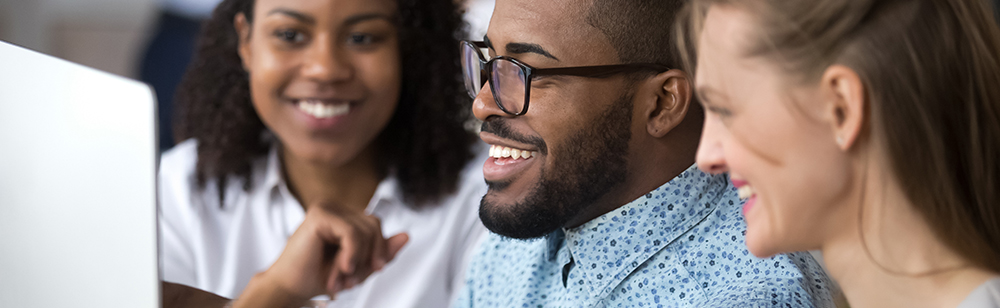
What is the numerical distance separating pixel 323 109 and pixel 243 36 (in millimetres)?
212

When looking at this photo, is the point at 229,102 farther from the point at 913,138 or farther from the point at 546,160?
the point at 913,138

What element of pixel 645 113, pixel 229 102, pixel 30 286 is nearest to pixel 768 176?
pixel 645 113

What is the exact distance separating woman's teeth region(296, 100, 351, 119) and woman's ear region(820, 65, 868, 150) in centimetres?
76

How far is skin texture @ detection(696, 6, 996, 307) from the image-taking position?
1.25 ft

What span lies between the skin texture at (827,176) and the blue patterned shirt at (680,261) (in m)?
0.14

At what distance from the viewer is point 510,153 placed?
2.32 feet

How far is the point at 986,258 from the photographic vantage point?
0.40m

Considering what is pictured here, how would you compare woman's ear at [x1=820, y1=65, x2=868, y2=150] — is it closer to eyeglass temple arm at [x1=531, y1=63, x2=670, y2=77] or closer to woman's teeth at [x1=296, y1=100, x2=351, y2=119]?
eyeglass temple arm at [x1=531, y1=63, x2=670, y2=77]

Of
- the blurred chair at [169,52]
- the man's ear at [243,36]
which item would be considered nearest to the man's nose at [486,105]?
the man's ear at [243,36]

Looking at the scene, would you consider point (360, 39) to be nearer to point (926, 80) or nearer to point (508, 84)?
point (508, 84)

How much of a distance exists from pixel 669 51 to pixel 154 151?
442 mm

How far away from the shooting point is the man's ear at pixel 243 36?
3.65 feet

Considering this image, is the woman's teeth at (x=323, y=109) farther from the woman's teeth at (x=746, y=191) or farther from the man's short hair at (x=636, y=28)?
the woman's teeth at (x=746, y=191)

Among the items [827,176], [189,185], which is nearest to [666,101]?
[827,176]
